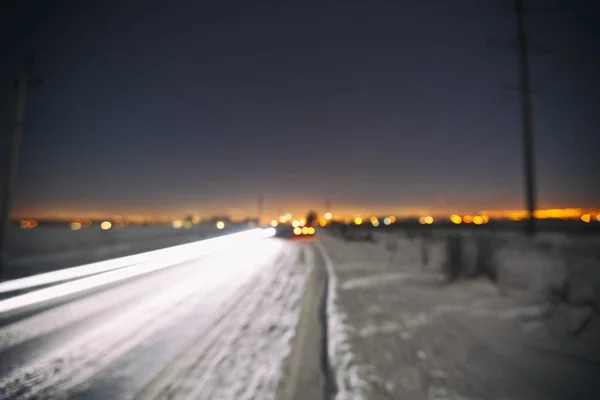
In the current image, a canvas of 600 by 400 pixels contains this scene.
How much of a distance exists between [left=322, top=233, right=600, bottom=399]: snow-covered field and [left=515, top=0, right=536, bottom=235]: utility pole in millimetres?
9037

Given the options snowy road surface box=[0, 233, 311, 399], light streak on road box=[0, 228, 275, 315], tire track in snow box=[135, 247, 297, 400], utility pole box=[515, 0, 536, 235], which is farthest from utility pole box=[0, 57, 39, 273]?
utility pole box=[515, 0, 536, 235]

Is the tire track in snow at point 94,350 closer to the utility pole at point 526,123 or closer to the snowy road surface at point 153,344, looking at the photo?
the snowy road surface at point 153,344

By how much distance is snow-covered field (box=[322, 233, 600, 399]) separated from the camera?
428 cm

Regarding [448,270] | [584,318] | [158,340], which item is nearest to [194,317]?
[158,340]

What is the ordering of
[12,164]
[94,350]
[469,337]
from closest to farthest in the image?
1. [94,350]
2. [469,337]
3. [12,164]

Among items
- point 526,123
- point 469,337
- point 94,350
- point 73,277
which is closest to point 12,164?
point 73,277

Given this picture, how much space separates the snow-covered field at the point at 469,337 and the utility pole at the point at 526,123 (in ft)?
29.6

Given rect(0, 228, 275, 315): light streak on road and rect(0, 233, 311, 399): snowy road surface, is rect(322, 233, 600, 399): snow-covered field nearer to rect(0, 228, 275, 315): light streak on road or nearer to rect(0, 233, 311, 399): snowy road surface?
rect(0, 233, 311, 399): snowy road surface

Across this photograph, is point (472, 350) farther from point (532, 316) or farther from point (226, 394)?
point (226, 394)

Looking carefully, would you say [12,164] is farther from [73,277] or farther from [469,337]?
[469,337]

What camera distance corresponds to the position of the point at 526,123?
20281 mm

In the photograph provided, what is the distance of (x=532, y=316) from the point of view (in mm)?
7215

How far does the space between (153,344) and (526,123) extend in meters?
21.1

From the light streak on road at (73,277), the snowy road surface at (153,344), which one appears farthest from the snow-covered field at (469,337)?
the light streak on road at (73,277)
